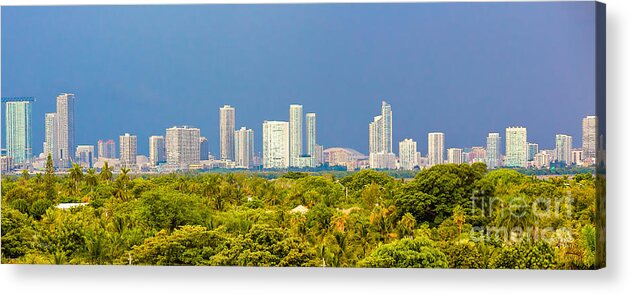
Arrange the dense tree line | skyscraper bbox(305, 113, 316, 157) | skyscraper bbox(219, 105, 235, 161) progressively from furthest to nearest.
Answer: skyscraper bbox(219, 105, 235, 161) < skyscraper bbox(305, 113, 316, 157) < the dense tree line

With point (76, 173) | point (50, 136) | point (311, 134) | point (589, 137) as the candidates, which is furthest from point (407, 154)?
point (50, 136)

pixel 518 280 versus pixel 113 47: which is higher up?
pixel 113 47

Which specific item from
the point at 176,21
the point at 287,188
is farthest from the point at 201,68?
the point at 287,188

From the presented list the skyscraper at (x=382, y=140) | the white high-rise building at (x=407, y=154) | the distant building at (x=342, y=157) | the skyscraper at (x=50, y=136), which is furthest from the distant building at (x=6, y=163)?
the white high-rise building at (x=407, y=154)

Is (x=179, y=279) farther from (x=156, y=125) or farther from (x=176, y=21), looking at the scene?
(x=176, y=21)

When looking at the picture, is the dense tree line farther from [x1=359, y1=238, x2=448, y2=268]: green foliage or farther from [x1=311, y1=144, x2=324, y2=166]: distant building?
[x1=311, y1=144, x2=324, y2=166]: distant building

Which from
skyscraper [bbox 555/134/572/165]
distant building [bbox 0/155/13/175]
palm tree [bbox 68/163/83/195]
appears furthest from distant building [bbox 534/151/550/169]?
distant building [bbox 0/155/13/175]

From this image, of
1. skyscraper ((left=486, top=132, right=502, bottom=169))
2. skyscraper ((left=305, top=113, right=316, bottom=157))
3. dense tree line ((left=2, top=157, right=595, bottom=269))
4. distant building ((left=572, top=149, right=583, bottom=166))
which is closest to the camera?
distant building ((left=572, top=149, right=583, bottom=166))

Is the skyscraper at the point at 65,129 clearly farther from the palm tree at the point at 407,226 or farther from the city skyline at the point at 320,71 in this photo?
the palm tree at the point at 407,226
